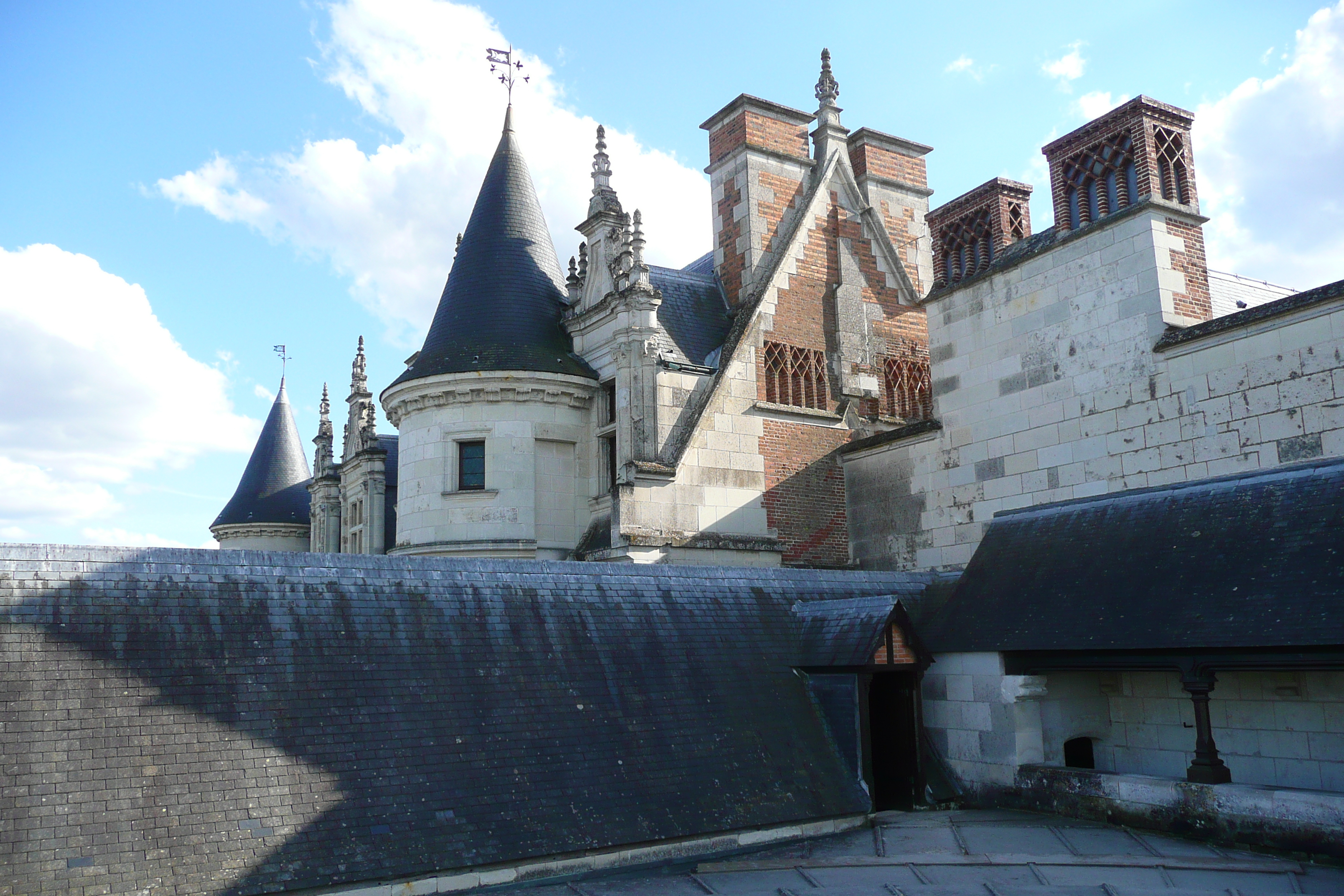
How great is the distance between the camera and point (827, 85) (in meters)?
20.7

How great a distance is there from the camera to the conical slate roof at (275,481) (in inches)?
1329

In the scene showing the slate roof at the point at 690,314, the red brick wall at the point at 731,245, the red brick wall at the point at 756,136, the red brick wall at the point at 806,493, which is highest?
the red brick wall at the point at 756,136

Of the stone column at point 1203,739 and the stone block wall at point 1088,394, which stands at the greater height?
the stone block wall at point 1088,394

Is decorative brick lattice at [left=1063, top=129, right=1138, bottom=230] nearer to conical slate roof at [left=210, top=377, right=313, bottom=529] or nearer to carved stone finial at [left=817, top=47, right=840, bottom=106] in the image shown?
carved stone finial at [left=817, top=47, right=840, bottom=106]

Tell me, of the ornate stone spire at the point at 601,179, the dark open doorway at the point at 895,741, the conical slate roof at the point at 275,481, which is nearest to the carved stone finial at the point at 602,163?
the ornate stone spire at the point at 601,179

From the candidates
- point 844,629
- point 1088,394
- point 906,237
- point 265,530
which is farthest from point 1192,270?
point 265,530

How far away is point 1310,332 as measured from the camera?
38.4 feet

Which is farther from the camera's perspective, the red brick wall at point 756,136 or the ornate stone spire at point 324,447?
the ornate stone spire at point 324,447

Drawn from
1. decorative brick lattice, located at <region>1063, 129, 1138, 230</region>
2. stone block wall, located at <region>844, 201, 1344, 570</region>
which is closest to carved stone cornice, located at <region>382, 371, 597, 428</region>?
stone block wall, located at <region>844, 201, 1344, 570</region>

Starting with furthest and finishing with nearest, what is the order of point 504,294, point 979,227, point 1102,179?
point 504,294 → point 979,227 → point 1102,179

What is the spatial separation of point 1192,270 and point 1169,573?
204 inches

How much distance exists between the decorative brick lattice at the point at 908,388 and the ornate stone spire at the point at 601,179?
634 centimetres

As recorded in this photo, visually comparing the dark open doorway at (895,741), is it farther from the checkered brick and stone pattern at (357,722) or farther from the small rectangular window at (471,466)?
the small rectangular window at (471,466)

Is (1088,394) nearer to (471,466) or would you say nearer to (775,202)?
(775,202)
